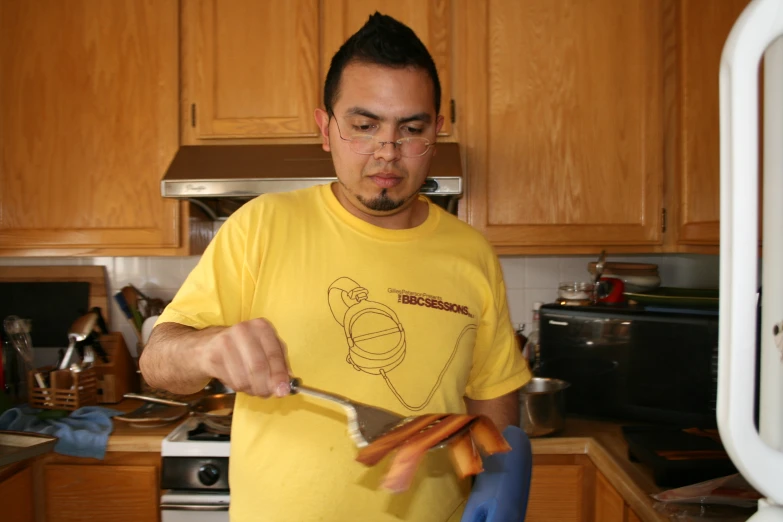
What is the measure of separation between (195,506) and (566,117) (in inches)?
63.2

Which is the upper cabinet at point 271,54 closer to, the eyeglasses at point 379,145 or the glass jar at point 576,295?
the glass jar at point 576,295

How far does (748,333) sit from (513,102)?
69.0 inches

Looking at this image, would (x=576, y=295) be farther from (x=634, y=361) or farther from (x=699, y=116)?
(x=699, y=116)

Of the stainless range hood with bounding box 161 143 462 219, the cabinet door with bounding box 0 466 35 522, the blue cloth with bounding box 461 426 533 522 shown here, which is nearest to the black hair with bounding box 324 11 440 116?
the blue cloth with bounding box 461 426 533 522

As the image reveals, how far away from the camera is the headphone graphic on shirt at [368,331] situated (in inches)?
41.3

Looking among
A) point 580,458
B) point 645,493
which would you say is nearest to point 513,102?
point 580,458

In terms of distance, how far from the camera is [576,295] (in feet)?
6.76

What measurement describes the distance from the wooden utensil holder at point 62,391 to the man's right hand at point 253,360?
4.66 feet

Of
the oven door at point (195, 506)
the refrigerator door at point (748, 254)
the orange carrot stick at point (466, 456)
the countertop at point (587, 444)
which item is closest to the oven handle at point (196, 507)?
the oven door at point (195, 506)

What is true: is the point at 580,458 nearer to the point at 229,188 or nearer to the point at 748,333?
the point at 229,188

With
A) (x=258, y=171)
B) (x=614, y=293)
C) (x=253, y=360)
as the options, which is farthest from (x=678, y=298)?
(x=253, y=360)

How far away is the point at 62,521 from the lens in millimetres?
1781

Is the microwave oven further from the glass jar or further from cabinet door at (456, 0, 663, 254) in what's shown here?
cabinet door at (456, 0, 663, 254)

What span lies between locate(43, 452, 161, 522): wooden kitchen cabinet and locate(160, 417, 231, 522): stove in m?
0.05
